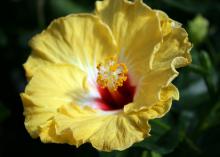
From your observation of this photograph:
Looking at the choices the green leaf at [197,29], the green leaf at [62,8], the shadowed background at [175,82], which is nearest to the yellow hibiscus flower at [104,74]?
the shadowed background at [175,82]

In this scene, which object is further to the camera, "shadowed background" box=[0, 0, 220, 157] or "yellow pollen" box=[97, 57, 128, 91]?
"shadowed background" box=[0, 0, 220, 157]

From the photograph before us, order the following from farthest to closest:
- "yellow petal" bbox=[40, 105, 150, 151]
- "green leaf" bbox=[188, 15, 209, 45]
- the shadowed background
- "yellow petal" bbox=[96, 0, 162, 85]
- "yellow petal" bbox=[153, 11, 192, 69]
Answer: "green leaf" bbox=[188, 15, 209, 45] < the shadowed background < "yellow petal" bbox=[96, 0, 162, 85] < "yellow petal" bbox=[153, 11, 192, 69] < "yellow petal" bbox=[40, 105, 150, 151]

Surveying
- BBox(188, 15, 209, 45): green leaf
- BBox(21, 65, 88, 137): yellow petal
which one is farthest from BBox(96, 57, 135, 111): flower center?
BBox(188, 15, 209, 45): green leaf

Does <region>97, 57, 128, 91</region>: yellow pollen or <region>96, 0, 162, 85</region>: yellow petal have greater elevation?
<region>96, 0, 162, 85</region>: yellow petal

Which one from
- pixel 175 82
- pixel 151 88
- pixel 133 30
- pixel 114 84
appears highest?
pixel 133 30

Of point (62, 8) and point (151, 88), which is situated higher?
point (151, 88)

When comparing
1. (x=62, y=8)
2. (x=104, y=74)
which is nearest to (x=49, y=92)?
(x=104, y=74)

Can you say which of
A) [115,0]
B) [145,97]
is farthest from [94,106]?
[115,0]

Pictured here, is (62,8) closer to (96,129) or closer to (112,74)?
(112,74)

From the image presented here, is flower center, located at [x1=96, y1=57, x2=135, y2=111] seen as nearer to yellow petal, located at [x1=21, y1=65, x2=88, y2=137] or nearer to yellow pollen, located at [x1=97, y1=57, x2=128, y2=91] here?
yellow pollen, located at [x1=97, y1=57, x2=128, y2=91]
